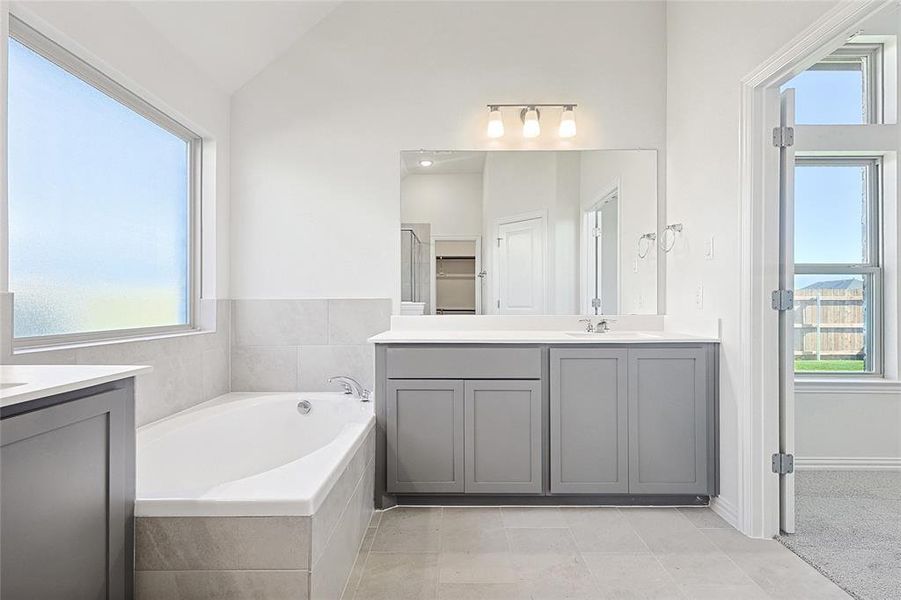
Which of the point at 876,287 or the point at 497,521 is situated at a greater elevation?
the point at 876,287

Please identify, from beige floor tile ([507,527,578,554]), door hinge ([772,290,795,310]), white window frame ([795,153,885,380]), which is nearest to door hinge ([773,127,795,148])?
door hinge ([772,290,795,310])

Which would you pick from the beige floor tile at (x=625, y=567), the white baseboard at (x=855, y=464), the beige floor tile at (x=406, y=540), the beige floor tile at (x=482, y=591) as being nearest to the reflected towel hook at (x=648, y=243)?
the white baseboard at (x=855, y=464)

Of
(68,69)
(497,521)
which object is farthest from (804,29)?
(68,69)

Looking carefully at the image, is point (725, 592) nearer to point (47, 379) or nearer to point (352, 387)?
point (352, 387)

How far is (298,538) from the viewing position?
1.48 meters

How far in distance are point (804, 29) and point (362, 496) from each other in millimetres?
2447

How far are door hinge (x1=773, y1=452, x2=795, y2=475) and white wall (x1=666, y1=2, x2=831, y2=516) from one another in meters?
0.16

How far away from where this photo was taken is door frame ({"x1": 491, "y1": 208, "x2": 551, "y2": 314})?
10.8 ft

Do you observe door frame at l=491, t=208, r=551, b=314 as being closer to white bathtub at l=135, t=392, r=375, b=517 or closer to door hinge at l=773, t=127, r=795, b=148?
white bathtub at l=135, t=392, r=375, b=517

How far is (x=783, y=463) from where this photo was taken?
2334 mm

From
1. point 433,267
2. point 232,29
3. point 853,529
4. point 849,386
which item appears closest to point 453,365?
point 433,267

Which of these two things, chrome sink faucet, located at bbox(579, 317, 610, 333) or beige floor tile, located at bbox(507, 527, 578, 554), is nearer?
beige floor tile, located at bbox(507, 527, 578, 554)

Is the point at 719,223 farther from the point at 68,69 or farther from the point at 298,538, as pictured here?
the point at 68,69

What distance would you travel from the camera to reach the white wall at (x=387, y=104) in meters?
3.26
